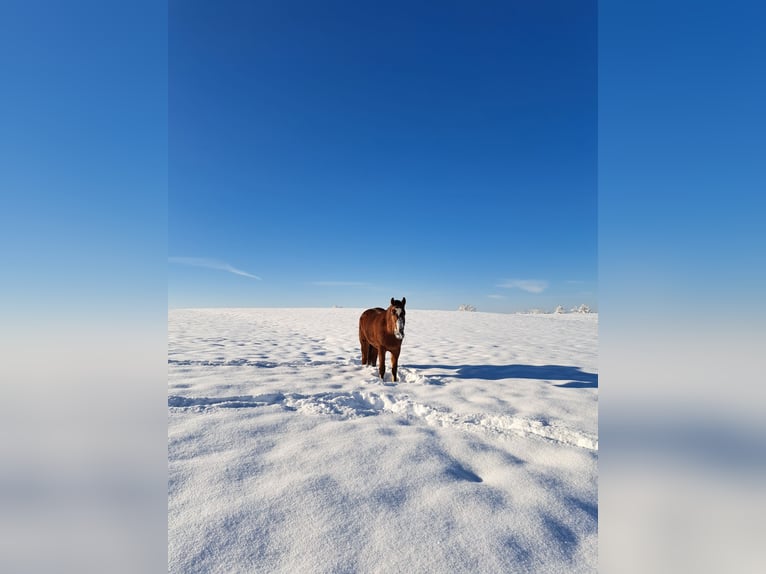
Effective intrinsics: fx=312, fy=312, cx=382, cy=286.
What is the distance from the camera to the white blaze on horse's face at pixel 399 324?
521 centimetres

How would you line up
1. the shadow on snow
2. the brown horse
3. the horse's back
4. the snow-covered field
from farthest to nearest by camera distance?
the horse's back < the brown horse < the shadow on snow < the snow-covered field

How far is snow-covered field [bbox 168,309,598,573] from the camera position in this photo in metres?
1.51

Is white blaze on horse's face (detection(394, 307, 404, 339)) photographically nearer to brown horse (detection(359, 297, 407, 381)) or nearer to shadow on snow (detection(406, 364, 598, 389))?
brown horse (detection(359, 297, 407, 381))

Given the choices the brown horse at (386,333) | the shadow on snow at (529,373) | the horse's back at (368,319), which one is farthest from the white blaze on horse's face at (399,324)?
the shadow on snow at (529,373)

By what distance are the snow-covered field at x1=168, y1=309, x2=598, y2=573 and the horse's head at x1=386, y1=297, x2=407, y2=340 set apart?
982 millimetres

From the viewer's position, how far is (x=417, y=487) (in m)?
2.05

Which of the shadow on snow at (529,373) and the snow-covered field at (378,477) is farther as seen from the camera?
the shadow on snow at (529,373)

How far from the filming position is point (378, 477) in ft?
7.11

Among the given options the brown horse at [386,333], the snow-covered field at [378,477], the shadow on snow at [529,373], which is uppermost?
the brown horse at [386,333]

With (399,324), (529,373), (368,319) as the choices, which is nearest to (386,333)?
(399,324)

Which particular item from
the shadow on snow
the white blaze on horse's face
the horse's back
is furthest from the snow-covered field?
the horse's back

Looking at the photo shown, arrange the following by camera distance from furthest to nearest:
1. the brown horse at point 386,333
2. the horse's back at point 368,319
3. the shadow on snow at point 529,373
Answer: the horse's back at point 368,319, the brown horse at point 386,333, the shadow on snow at point 529,373

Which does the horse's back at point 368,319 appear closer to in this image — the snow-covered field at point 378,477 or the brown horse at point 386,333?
the brown horse at point 386,333
